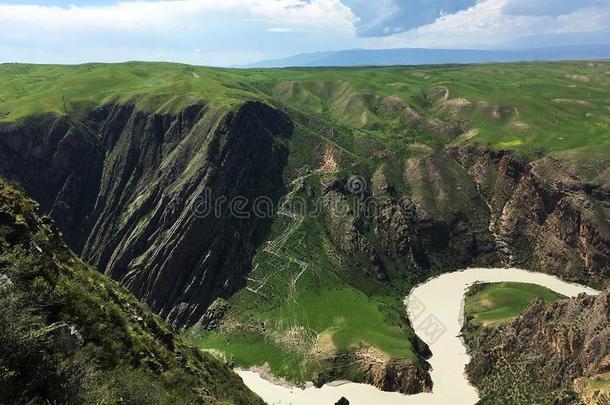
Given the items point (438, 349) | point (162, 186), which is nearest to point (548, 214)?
point (438, 349)

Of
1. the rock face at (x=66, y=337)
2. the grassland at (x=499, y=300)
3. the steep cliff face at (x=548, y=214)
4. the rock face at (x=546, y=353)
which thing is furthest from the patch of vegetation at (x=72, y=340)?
the steep cliff face at (x=548, y=214)

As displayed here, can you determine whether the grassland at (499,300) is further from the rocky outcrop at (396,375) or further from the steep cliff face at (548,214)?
the rocky outcrop at (396,375)

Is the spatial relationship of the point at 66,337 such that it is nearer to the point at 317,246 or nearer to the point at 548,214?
the point at 317,246

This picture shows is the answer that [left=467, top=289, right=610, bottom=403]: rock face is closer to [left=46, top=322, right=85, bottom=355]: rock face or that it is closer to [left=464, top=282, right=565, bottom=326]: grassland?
[left=464, top=282, right=565, bottom=326]: grassland

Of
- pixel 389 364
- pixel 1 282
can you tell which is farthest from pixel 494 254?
pixel 1 282

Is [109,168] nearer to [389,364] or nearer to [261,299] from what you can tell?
[261,299]

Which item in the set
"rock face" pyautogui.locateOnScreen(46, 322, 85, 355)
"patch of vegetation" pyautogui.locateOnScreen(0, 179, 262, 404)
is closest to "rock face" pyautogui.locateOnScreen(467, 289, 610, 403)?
"patch of vegetation" pyautogui.locateOnScreen(0, 179, 262, 404)

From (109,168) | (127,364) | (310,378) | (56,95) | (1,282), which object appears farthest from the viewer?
(56,95)
